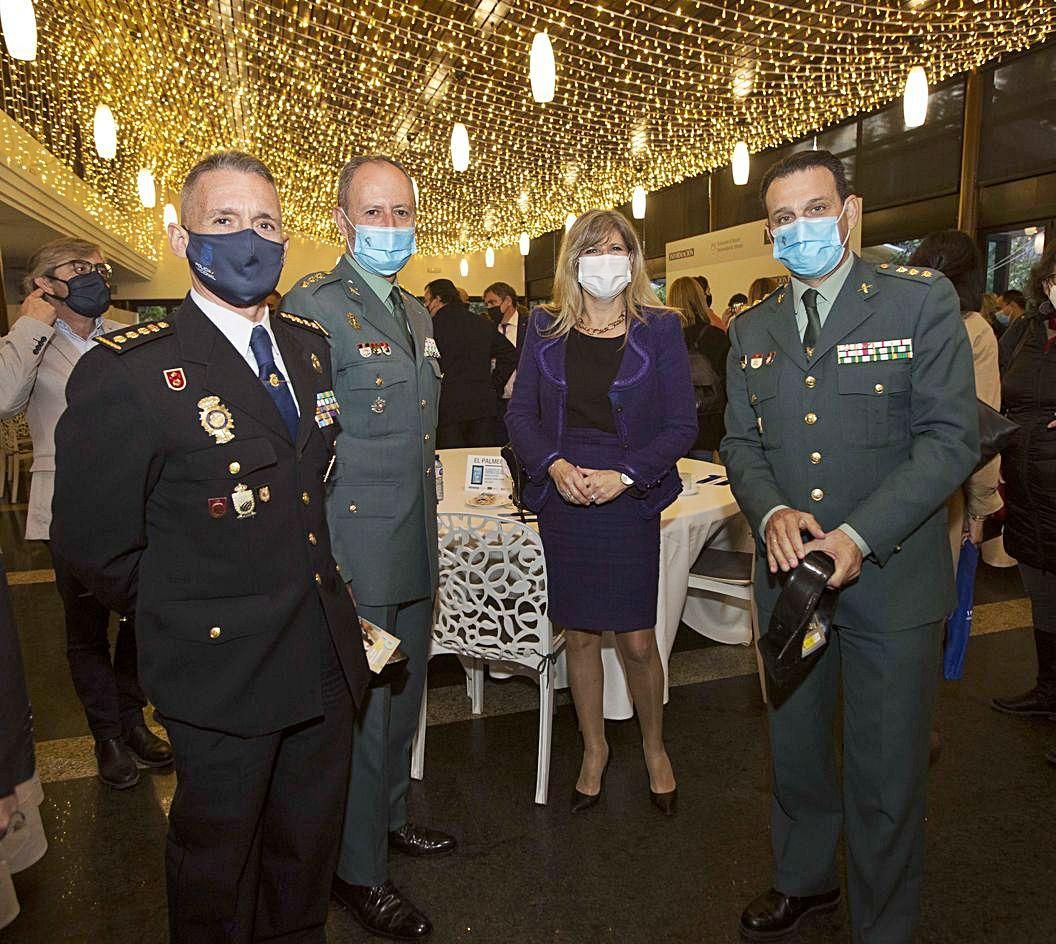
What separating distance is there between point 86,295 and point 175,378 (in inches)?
61.2

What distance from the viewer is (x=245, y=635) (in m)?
1.30

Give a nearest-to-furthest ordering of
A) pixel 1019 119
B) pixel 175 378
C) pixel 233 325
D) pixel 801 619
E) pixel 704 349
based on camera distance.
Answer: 1. pixel 175 378
2. pixel 233 325
3. pixel 801 619
4. pixel 704 349
5. pixel 1019 119

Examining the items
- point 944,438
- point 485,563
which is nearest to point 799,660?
point 944,438

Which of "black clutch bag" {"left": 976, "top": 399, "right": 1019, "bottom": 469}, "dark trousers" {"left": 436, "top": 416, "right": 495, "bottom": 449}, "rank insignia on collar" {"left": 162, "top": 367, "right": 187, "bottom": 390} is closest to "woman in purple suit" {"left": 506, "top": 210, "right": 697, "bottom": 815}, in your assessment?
"black clutch bag" {"left": 976, "top": 399, "right": 1019, "bottom": 469}

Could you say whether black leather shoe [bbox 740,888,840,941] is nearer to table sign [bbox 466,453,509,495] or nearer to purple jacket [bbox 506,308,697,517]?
purple jacket [bbox 506,308,697,517]

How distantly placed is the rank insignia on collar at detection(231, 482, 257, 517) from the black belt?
1.00m

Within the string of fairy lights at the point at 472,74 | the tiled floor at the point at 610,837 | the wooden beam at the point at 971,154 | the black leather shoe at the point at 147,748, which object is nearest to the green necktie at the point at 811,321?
the tiled floor at the point at 610,837

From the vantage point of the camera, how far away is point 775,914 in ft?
6.11

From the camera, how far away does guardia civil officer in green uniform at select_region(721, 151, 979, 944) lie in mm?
1527

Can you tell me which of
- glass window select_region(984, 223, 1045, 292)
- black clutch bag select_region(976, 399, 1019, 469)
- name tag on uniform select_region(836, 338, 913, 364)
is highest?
glass window select_region(984, 223, 1045, 292)

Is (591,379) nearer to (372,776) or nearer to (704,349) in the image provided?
(372,776)

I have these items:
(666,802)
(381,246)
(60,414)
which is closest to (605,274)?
(381,246)

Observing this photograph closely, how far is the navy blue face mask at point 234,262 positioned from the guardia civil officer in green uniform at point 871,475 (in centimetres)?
105

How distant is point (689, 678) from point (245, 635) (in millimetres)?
2507
